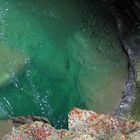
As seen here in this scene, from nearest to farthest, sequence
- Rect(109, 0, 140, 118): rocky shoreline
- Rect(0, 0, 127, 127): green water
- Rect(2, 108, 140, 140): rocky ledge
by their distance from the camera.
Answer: Rect(2, 108, 140, 140): rocky ledge → Rect(109, 0, 140, 118): rocky shoreline → Rect(0, 0, 127, 127): green water

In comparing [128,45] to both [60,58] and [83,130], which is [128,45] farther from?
[83,130]

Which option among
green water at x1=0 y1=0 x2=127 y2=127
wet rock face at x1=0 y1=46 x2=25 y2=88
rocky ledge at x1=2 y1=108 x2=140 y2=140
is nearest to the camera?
rocky ledge at x1=2 y1=108 x2=140 y2=140

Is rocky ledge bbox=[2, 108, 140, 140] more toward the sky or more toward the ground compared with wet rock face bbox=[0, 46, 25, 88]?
more toward the ground

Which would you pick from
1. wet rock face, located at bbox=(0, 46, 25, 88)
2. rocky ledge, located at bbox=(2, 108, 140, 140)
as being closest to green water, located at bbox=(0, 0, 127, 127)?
wet rock face, located at bbox=(0, 46, 25, 88)

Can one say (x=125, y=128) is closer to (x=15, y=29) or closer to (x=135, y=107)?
(x=135, y=107)

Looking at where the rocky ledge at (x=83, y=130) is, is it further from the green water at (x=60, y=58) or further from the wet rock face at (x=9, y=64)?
the wet rock face at (x=9, y=64)

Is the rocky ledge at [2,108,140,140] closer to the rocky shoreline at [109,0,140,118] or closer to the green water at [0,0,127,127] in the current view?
the rocky shoreline at [109,0,140,118]

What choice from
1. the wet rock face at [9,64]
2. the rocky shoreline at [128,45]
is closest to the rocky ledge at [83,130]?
the rocky shoreline at [128,45]
